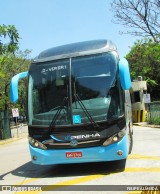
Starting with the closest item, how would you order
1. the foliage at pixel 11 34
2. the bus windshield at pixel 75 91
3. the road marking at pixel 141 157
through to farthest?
1. the bus windshield at pixel 75 91
2. the road marking at pixel 141 157
3. the foliage at pixel 11 34

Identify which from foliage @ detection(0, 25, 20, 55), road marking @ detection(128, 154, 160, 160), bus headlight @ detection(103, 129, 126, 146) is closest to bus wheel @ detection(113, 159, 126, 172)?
bus headlight @ detection(103, 129, 126, 146)

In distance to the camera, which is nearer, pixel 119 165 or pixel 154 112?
pixel 119 165

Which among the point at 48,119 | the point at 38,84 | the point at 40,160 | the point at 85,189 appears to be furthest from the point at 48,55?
the point at 85,189

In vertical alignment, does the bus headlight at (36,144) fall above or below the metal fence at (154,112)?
above

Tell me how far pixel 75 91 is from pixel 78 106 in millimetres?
392

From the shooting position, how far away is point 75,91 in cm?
975

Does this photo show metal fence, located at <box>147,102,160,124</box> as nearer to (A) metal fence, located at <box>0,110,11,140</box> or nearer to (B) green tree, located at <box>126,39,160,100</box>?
(A) metal fence, located at <box>0,110,11,140</box>

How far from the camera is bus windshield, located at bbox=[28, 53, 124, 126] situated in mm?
9531

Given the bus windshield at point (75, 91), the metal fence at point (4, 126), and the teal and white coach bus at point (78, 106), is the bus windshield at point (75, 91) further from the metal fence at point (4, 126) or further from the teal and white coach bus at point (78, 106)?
the metal fence at point (4, 126)

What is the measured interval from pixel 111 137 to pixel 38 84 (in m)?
2.25

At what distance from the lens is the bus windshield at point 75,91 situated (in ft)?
31.3

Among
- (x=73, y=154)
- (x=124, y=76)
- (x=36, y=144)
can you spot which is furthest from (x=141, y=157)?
(x=36, y=144)

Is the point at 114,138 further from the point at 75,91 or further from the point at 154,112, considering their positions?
the point at 154,112

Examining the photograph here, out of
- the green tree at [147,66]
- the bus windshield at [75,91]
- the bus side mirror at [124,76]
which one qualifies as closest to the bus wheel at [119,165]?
the bus windshield at [75,91]
